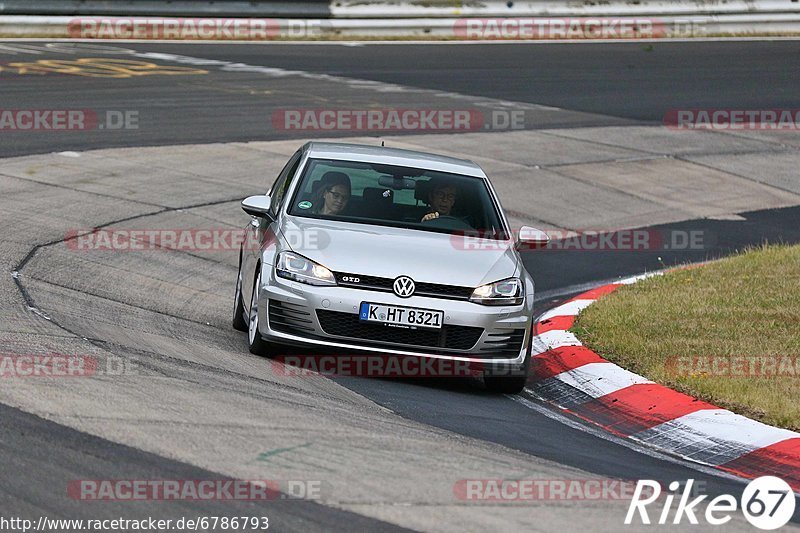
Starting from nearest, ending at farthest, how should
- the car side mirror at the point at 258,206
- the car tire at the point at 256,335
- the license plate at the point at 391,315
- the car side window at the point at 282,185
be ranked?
the license plate at the point at 391,315 → the car tire at the point at 256,335 → the car side mirror at the point at 258,206 → the car side window at the point at 282,185

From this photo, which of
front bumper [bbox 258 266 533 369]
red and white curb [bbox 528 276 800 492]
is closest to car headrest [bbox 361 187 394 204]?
front bumper [bbox 258 266 533 369]

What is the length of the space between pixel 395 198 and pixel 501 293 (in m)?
1.31

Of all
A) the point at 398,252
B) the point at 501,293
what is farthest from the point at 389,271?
the point at 501,293

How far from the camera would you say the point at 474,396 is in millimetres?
8891

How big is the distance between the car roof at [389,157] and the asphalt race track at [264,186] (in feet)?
5.15

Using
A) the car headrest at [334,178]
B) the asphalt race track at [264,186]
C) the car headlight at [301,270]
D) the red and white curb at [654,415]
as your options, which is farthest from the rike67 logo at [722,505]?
the car headrest at [334,178]

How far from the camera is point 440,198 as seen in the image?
32.4 feet

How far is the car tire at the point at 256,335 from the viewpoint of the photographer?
903cm

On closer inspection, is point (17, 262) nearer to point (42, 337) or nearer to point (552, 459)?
point (42, 337)

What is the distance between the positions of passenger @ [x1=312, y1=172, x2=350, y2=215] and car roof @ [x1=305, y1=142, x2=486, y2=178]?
0.37 meters

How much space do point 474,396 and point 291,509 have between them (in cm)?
347

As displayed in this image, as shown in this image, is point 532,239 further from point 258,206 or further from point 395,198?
point 258,206

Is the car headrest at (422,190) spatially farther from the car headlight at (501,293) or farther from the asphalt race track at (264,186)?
the asphalt race track at (264,186)

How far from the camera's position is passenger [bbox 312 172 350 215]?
31.5ft
